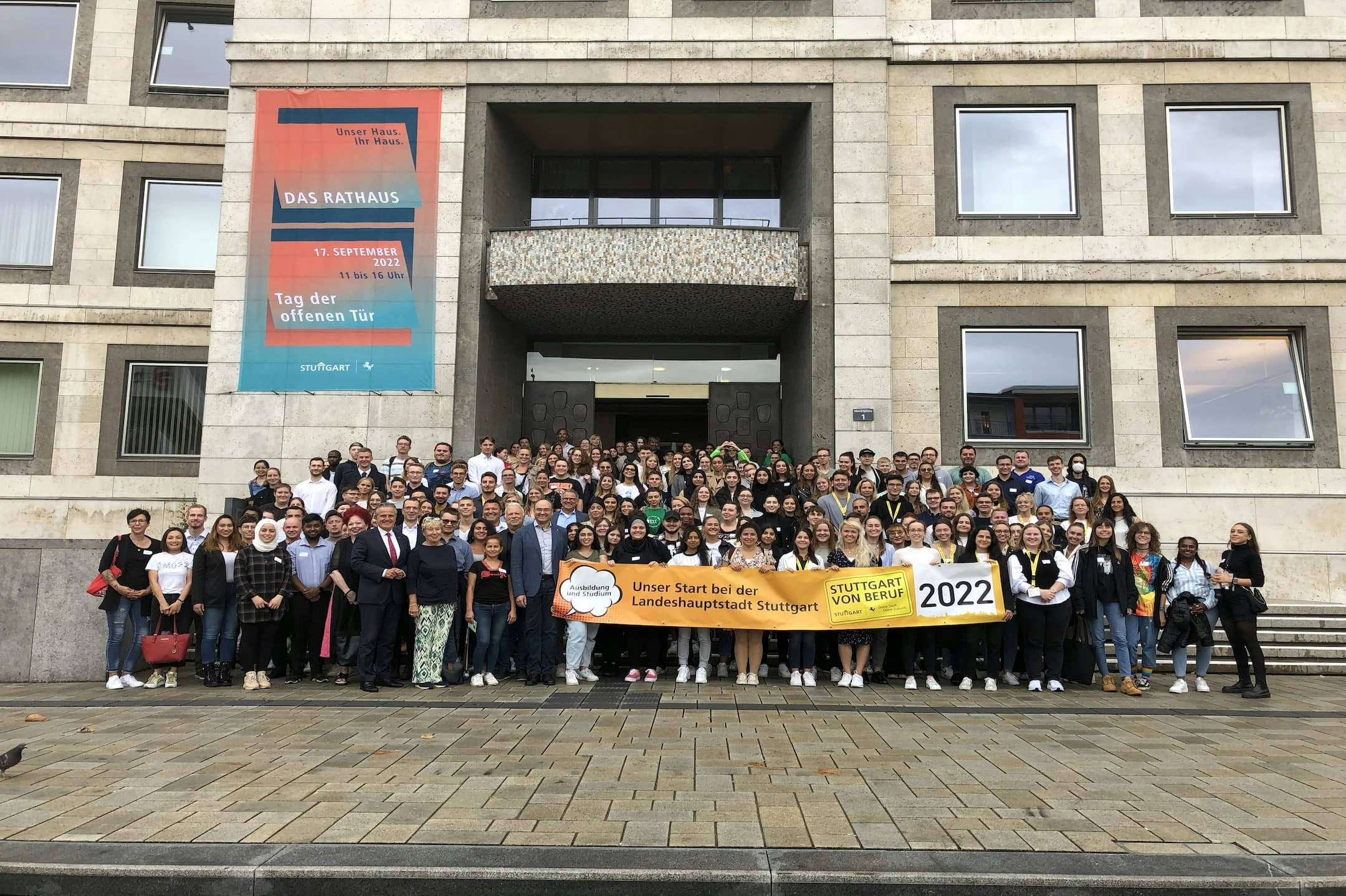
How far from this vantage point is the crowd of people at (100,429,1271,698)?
1013cm

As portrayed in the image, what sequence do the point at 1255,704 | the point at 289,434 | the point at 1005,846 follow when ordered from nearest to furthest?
the point at 1005,846, the point at 1255,704, the point at 289,434

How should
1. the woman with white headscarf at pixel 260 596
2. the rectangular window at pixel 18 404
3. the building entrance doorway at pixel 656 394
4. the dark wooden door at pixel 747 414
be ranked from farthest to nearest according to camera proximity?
the building entrance doorway at pixel 656 394 < the dark wooden door at pixel 747 414 < the rectangular window at pixel 18 404 < the woman with white headscarf at pixel 260 596

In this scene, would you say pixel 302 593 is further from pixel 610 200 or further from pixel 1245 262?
pixel 1245 262

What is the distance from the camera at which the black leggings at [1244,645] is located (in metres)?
9.87

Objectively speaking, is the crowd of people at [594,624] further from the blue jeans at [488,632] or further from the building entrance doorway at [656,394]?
the building entrance doorway at [656,394]

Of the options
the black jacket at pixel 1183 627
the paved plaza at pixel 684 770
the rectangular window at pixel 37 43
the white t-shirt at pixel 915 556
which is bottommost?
the paved plaza at pixel 684 770

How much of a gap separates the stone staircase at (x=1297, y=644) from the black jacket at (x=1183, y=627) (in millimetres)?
1303

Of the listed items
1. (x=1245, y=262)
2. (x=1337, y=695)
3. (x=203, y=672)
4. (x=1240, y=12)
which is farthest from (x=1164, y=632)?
(x=1240, y=12)

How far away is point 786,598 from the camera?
10.4 metres

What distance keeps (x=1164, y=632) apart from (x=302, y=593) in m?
10.6

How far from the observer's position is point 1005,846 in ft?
15.6

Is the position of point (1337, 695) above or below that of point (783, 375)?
below

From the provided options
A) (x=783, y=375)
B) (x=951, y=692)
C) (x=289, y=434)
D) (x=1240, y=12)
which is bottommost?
(x=951, y=692)

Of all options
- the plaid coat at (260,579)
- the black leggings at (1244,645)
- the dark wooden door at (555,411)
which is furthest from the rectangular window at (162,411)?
the black leggings at (1244,645)
